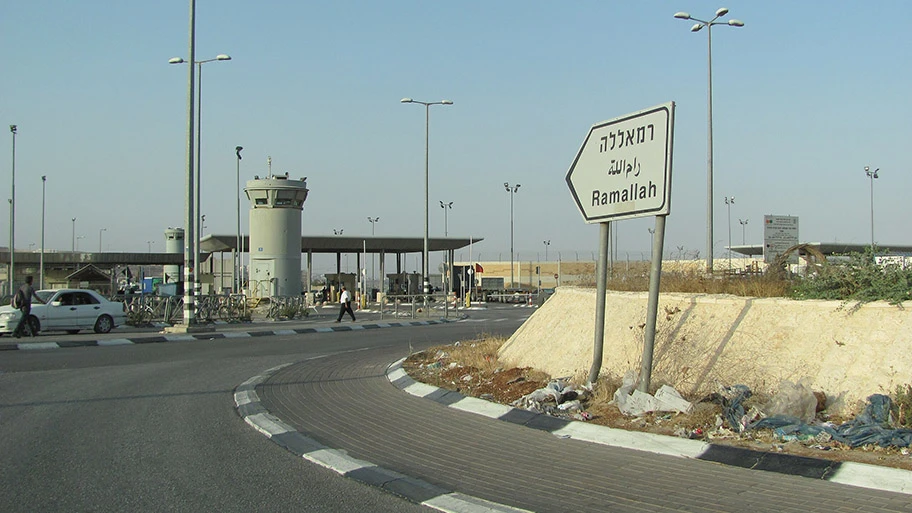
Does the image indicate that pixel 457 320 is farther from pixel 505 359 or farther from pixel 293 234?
pixel 505 359

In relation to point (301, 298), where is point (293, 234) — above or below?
above

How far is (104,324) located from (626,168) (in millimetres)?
20844

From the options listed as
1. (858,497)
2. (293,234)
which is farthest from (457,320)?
(858,497)

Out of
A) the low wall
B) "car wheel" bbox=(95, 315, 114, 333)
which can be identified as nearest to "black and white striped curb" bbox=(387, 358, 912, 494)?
the low wall

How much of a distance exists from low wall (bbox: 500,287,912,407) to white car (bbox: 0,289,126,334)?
699 inches

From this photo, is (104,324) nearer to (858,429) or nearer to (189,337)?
(189,337)

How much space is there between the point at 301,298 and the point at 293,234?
17.2 feet

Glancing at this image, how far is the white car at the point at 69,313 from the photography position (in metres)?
22.8

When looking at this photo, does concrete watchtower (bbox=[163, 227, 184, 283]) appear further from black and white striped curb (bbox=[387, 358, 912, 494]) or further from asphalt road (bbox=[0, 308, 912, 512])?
black and white striped curb (bbox=[387, 358, 912, 494])

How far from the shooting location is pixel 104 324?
25.1 meters

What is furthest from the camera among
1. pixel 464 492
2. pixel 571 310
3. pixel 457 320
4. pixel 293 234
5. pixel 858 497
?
pixel 293 234

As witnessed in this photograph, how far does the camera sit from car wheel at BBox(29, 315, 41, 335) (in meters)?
22.4

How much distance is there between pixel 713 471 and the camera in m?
6.38

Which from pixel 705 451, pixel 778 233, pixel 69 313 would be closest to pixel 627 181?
pixel 705 451
